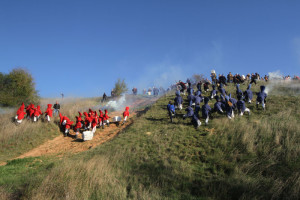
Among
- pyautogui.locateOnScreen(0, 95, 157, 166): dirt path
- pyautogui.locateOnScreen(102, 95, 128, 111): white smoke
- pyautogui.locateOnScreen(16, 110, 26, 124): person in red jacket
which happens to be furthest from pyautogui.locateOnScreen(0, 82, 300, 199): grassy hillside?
pyautogui.locateOnScreen(102, 95, 128, 111): white smoke

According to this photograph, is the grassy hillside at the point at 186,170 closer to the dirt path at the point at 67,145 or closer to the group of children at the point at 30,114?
the dirt path at the point at 67,145

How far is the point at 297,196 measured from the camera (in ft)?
18.1

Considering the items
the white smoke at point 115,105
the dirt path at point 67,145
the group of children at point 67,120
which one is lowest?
the dirt path at point 67,145

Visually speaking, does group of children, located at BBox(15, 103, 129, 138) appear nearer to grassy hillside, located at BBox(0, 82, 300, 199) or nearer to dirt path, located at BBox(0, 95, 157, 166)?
dirt path, located at BBox(0, 95, 157, 166)

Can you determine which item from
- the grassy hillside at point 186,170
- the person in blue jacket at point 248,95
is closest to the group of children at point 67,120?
the grassy hillside at point 186,170

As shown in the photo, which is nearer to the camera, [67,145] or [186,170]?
[186,170]

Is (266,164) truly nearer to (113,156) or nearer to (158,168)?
(158,168)

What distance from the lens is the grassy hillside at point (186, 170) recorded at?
6.61 meters

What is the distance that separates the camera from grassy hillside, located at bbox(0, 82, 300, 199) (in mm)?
6609

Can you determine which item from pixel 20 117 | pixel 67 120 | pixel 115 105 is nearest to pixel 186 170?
pixel 67 120

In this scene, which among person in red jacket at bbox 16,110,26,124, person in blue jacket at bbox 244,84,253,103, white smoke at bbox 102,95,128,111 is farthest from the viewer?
white smoke at bbox 102,95,128,111

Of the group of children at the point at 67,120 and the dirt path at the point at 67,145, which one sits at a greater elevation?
the group of children at the point at 67,120

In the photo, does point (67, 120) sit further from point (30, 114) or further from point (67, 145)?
point (30, 114)

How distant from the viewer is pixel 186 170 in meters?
8.16
